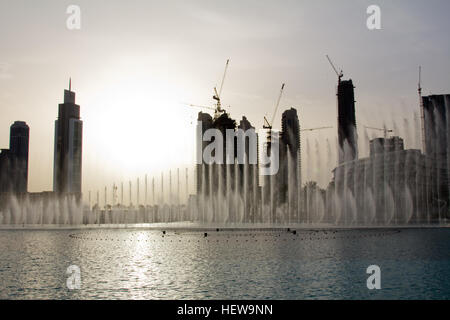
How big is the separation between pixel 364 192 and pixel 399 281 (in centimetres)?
10336

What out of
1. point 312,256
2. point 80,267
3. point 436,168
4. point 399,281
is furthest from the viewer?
point 436,168

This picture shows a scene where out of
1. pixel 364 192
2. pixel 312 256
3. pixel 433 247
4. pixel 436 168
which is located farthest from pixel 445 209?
pixel 312 256

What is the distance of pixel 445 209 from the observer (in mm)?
167000

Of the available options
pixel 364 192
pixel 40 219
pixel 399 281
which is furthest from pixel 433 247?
pixel 40 219

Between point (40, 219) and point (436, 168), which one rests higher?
point (436, 168)
